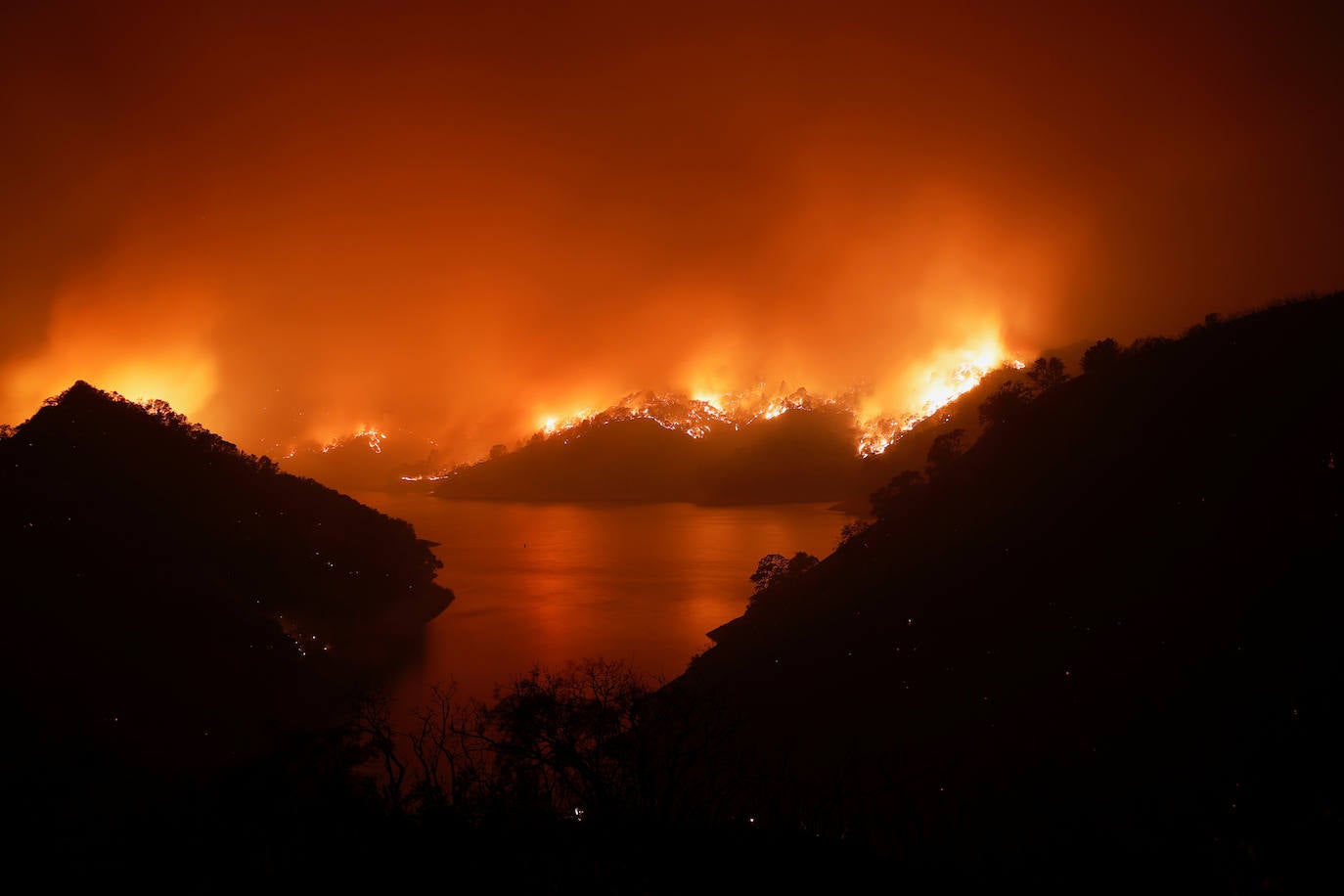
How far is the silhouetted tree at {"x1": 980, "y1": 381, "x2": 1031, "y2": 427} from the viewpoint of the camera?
42.6 m

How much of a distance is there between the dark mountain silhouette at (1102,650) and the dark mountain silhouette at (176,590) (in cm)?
1629

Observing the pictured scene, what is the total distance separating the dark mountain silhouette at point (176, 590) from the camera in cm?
2477

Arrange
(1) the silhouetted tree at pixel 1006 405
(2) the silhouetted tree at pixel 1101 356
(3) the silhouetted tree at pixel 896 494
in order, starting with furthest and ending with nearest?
(3) the silhouetted tree at pixel 896 494 → (1) the silhouetted tree at pixel 1006 405 → (2) the silhouetted tree at pixel 1101 356

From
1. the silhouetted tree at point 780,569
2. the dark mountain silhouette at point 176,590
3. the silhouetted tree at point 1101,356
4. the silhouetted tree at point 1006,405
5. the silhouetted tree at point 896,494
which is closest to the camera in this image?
the dark mountain silhouette at point 176,590

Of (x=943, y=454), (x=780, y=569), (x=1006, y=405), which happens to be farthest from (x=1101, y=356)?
(x=780, y=569)

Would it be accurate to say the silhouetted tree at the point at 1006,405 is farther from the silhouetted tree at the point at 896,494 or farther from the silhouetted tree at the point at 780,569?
the silhouetted tree at the point at 780,569

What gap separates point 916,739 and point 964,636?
16.8 feet

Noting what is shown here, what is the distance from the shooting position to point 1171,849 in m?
10.7

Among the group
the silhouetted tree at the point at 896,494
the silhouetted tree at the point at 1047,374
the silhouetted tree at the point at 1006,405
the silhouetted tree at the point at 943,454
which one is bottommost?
the silhouetted tree at the point at 896,494

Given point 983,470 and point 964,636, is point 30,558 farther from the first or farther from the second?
point 983,470

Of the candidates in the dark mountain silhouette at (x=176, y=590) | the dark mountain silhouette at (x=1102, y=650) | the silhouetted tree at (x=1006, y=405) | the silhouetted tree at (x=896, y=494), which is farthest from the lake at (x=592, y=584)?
the silhouetted tree at (x=1006, y=405)

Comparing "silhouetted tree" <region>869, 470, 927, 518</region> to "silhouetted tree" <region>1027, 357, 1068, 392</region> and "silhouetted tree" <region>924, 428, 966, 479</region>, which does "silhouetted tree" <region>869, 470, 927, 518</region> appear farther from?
"silhouetted tree" <region>1027, 357, 1068, 392</region>

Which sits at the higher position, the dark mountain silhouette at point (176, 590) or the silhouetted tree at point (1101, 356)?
the silhouetted tree at point (1101, 356)

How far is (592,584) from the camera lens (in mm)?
69125
